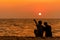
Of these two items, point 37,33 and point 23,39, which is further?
point 37,33

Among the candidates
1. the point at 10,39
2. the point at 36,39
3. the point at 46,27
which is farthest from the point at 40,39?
the point at 46,27

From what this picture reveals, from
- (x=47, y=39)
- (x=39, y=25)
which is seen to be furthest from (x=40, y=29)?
(x=47, y=39)

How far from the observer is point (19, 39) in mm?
10438

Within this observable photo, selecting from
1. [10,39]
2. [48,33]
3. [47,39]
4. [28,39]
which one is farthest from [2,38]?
[48,33]

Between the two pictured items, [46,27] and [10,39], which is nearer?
[10,39]

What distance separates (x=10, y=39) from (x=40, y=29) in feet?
6.27

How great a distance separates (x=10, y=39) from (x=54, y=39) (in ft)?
5.26

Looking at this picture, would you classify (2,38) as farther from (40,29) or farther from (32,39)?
(40,29)

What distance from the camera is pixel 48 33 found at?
1245cm

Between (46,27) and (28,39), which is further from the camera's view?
(46,27)

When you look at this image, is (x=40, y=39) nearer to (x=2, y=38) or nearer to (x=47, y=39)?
(x=47, y=39)

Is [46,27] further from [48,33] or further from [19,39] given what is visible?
[19,39]

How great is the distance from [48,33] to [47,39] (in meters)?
2.00

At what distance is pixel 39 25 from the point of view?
11914 millimetres
